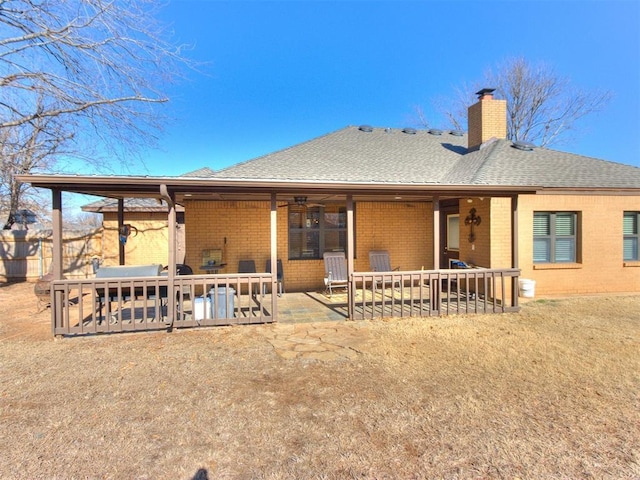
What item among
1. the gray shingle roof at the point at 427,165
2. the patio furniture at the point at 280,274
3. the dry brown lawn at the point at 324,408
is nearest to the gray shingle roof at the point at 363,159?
the gray shingle roof at the point at 427,165

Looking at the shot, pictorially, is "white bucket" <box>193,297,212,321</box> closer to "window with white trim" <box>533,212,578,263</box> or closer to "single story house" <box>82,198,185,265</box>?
"single story house" <box>82,198,185,265</box>

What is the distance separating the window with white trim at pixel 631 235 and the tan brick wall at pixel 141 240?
529 inches

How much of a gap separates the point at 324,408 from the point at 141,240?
10741 mm

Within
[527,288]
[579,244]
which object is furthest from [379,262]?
[579,244]

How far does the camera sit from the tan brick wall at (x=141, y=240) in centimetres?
1181

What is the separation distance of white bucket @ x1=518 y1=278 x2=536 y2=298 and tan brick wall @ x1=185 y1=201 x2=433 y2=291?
2754mm

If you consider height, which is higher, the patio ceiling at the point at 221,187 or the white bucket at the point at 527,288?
the patio ceiling at the point at 221,187

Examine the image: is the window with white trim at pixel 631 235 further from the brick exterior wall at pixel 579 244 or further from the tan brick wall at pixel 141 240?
the tan brick wall at pixel 141 240

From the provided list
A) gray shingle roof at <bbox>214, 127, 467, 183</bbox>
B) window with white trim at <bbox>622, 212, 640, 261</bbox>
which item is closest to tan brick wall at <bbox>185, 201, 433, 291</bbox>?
gray shingle roof at <bbox>214, 127, 467, 183</bbox>

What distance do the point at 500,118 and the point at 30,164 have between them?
17.4 metres

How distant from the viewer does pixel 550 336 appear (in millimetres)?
5371

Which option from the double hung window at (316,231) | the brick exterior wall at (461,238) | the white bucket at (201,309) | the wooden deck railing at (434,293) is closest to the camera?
the white bucket at (201,309)

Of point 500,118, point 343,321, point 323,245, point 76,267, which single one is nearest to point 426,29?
point 500,118

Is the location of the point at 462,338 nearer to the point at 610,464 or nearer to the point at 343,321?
the point at 343,321
